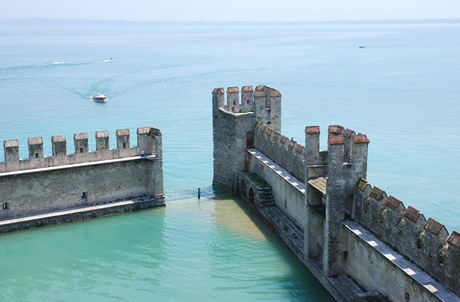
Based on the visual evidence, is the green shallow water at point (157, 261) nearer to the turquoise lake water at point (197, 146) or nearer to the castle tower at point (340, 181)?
the turquoise lake water at point (197, 146)

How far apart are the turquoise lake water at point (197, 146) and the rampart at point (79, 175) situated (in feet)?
3.28

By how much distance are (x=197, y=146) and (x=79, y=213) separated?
17.0 meters

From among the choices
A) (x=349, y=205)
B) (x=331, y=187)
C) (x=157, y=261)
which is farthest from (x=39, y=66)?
(x=331, y=187)

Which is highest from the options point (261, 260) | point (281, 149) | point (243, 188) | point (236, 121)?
point (236, 121)

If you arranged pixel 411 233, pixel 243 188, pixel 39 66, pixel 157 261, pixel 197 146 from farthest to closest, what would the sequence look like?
pixel 39 66
pixel 197 146
pixel 243 188
pixel 157 261
pixel 411 233

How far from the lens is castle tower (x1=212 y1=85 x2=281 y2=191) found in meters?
25.2

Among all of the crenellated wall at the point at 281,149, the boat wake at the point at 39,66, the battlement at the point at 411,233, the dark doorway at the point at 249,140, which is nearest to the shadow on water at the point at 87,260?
the dark doorway at the point at 249,140

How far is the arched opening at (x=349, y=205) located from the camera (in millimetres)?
16656

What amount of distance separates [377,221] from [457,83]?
5928 cm

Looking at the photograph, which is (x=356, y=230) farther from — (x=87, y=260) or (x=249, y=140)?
(x=249, y=140)

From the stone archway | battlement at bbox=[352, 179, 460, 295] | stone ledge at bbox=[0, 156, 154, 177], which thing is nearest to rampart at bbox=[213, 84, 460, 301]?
battlement at bbox=[352, 179, 460, 295]

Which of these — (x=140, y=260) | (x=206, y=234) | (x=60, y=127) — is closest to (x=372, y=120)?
(x=60, y=127)

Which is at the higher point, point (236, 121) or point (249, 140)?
point (236, 121)

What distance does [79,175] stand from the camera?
22.9 meters
